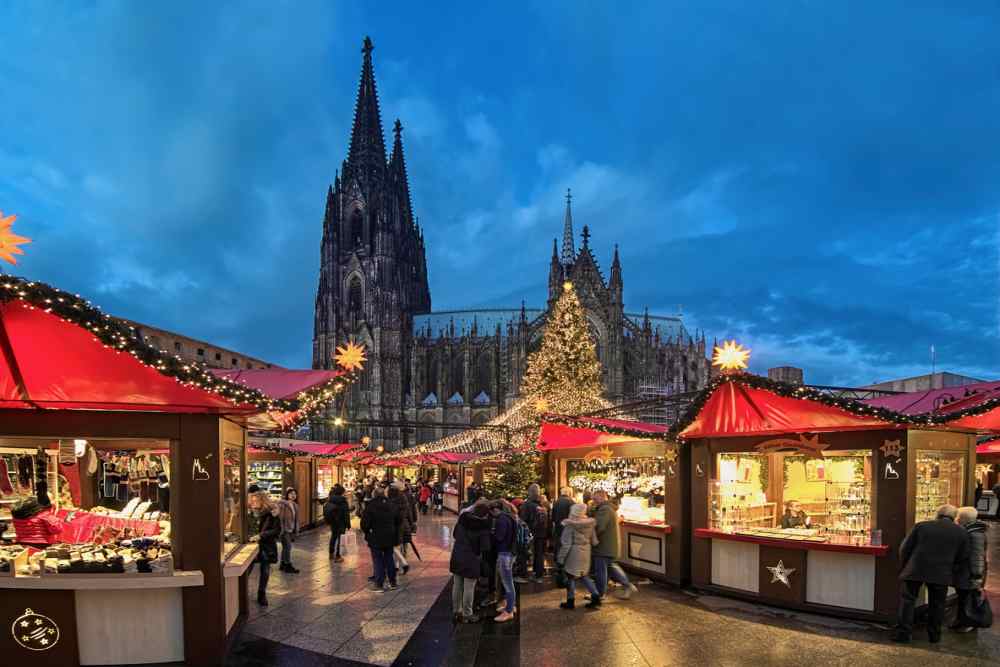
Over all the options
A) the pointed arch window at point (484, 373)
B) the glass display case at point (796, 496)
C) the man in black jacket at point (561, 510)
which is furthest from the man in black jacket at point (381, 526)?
the pointed arch window at point (484, 373)

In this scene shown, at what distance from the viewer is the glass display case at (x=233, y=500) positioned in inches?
283

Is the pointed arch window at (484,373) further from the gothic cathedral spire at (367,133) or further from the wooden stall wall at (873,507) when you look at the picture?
the wooden stall wall at (873,507)

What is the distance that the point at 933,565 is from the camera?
6.67m

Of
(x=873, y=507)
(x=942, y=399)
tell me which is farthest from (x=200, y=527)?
(x=942, y=399)

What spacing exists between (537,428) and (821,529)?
7.58m

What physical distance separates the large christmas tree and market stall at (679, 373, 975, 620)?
9.83 metres

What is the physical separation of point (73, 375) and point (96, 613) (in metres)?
2.28

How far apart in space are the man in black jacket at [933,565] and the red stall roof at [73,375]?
712cm

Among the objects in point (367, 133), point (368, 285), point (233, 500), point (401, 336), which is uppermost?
point (367, 133)

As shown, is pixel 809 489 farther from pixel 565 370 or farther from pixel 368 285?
pixel 368 285

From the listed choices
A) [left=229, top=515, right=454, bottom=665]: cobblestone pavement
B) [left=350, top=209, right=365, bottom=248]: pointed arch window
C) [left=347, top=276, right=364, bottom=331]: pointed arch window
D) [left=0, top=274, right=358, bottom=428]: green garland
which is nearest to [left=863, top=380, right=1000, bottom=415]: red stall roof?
[left=229, top=515, right=454, bottom=665]: cobblestone pavement

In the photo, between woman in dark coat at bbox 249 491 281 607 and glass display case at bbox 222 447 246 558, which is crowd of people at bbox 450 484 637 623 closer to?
woman in dark coat at bbox 249 491 281 607

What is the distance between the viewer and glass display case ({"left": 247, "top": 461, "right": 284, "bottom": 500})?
17312 mm

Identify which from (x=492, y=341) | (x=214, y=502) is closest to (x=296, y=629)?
(x=214, y=502)
